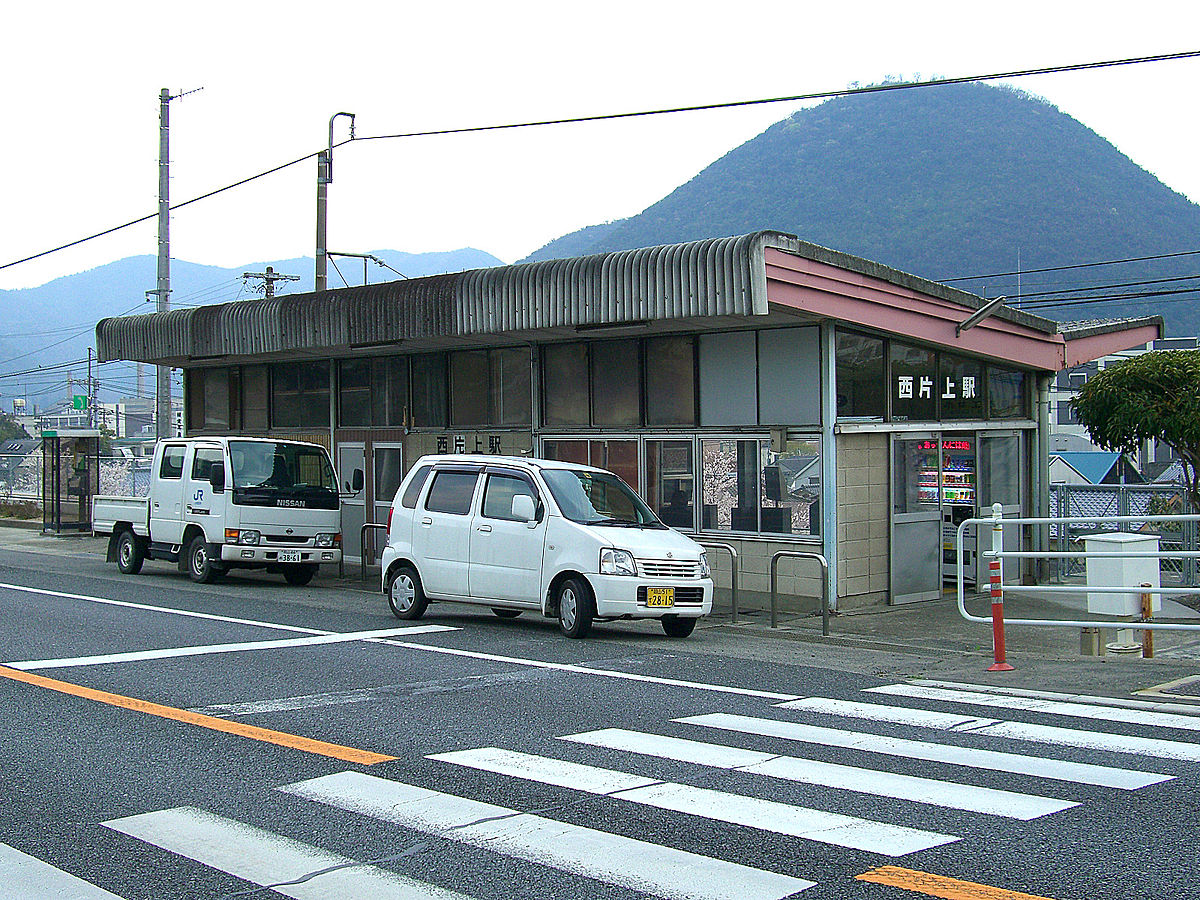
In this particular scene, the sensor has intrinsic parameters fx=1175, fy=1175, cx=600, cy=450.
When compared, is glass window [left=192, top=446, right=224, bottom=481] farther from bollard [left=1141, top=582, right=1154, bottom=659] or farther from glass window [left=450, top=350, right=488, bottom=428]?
bollard [left=1141, top=582, right=1154, bottom=659]

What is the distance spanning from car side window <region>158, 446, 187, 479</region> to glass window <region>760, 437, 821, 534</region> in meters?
9.63

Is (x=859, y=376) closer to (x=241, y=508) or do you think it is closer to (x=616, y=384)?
(x=616, y=384)

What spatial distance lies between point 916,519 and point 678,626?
542 cm

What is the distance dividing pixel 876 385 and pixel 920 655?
5287mm

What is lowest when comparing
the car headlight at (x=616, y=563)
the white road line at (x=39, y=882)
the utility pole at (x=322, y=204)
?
the white road line at (x=39, y=882)

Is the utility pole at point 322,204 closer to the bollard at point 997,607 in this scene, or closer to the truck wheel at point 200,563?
the truck wheel at point 200,563

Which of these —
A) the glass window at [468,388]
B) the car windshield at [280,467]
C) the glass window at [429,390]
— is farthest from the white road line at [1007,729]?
the glass window at [429,390]

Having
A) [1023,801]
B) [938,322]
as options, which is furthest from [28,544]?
[1023,801]

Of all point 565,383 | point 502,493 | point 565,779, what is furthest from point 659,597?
point 565,383

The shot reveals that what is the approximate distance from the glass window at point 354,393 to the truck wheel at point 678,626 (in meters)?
11.1

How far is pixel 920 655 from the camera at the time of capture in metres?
12.0

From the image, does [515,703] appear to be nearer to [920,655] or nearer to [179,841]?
[179,841]

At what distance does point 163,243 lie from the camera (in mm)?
31531

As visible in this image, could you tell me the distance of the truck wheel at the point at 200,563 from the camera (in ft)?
61.1
